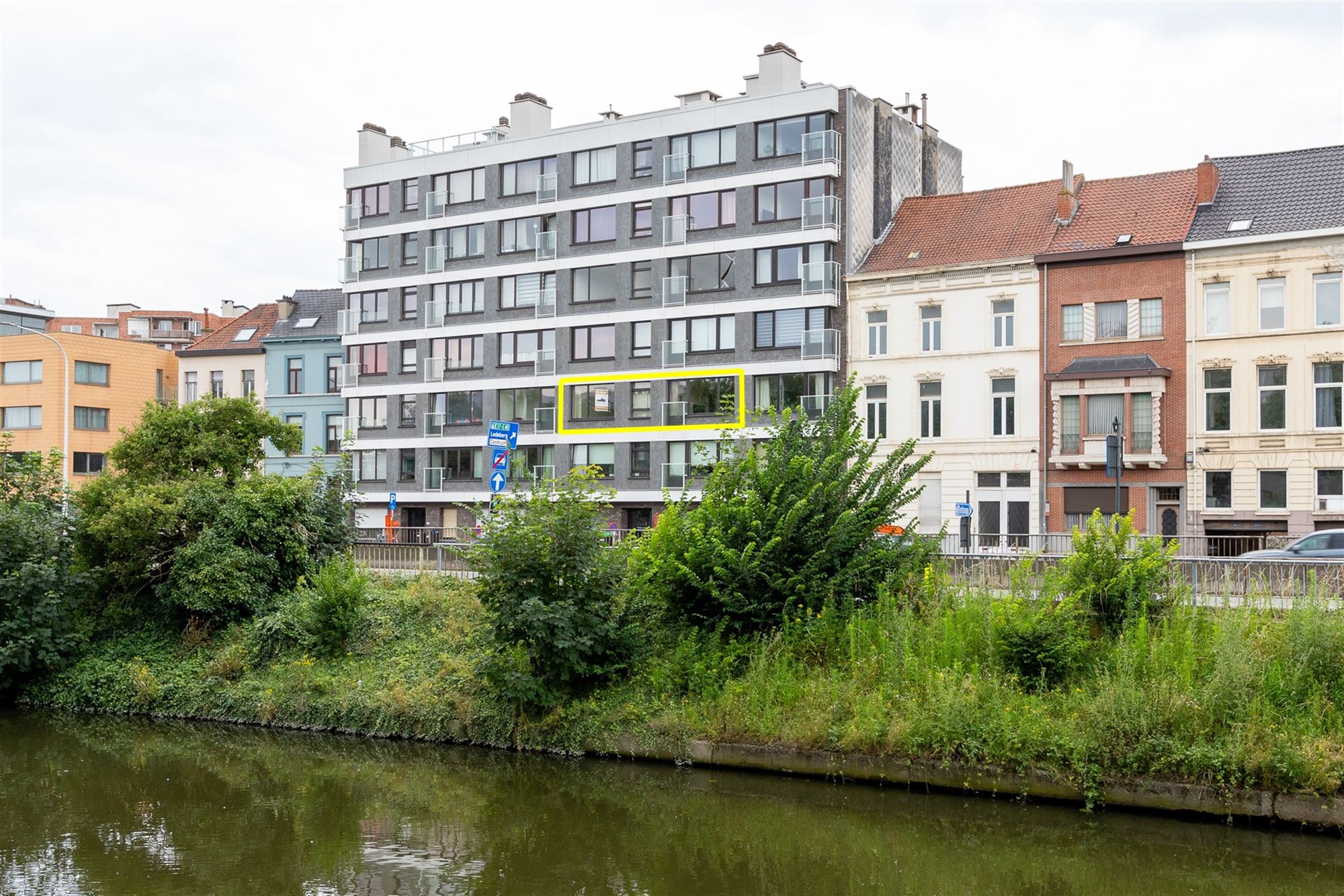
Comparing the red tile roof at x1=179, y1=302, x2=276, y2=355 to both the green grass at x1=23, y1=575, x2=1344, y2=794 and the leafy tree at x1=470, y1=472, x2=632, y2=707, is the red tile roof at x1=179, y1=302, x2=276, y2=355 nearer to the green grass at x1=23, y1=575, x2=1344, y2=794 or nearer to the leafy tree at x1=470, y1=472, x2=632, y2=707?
the green grass at x1=23, y1=575, x2=1344, y2=794

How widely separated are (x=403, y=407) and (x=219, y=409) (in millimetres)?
28001

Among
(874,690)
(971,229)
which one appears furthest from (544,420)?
(874,690)

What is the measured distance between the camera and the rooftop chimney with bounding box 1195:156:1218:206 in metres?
44.5

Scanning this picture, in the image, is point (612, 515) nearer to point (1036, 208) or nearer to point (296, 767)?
point (1036, 208)

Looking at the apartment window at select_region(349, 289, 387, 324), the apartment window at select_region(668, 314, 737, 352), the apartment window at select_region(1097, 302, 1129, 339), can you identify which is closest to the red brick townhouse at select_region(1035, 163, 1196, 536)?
the apartment window at select_region(1097, 302, 1129, 339)

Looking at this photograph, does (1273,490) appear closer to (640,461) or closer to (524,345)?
(640,461)

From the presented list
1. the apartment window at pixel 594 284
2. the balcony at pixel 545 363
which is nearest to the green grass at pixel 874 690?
the apartment window at pixel 594 284

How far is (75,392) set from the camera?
233ft

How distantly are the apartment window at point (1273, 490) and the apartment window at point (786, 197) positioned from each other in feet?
60.6

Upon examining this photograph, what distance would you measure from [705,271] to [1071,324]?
14854mm

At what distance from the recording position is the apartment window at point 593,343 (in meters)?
55.6

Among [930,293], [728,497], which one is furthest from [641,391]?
[728,497]

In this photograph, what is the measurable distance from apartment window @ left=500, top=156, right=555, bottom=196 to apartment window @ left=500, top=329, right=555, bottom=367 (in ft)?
20.3

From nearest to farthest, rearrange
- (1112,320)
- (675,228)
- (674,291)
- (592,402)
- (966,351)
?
(1112,320) → (966,351) → (674,291) → (675,228) → (592,402)
